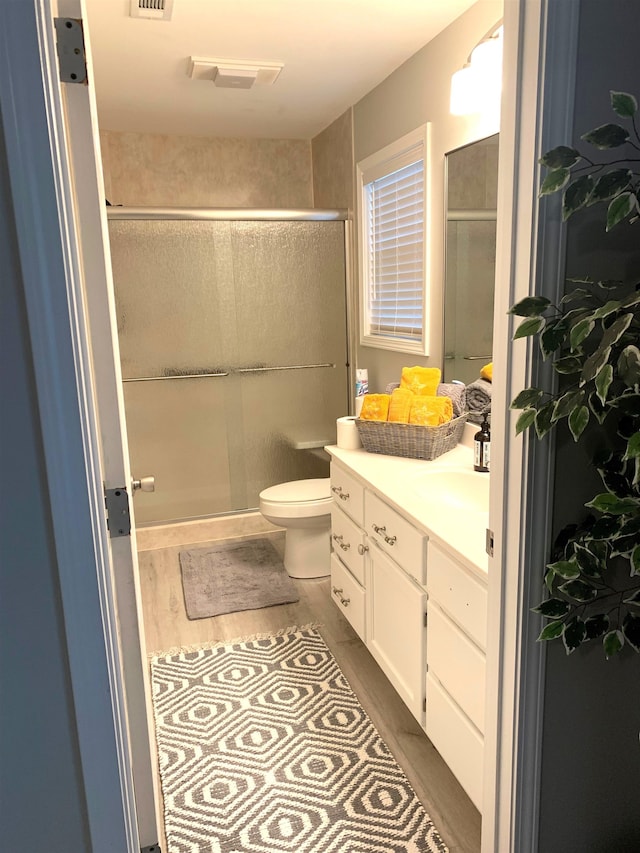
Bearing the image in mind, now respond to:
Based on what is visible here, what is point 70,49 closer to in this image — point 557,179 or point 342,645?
point 557,179

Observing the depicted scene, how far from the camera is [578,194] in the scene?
3.18ft

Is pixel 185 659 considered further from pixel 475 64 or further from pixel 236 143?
pixel 236 143

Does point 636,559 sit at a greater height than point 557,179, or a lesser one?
lesser

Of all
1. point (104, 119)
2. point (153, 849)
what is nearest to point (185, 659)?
point (153, 849)

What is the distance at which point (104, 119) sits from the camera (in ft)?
11.4

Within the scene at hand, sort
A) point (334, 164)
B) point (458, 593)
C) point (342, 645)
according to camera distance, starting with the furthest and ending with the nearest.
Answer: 1. point (334, 164)
2. point (342, 645)
3. point (458, 593)

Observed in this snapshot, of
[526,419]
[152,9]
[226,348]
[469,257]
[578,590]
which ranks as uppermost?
[152,9]

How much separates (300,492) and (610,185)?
2271 mm

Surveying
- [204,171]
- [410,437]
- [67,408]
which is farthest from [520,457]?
[204,171]

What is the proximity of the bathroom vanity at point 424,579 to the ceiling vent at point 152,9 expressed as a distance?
5.44 feet

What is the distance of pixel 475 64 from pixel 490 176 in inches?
13.6

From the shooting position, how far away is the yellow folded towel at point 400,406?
2.35 meters

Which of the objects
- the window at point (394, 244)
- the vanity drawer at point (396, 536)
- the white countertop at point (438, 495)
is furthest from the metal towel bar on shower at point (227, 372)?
the vanity drawer at point (396, 536)

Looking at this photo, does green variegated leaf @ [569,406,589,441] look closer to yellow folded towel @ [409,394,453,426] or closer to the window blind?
yellow folded towel @ [409,394,453,426]
